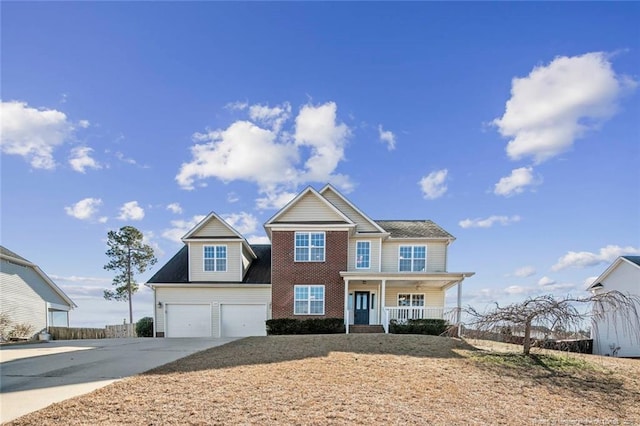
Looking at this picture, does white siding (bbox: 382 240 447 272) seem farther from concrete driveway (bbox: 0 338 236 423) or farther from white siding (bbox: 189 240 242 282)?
concrete driveway (bbox: 0 338 236 423)

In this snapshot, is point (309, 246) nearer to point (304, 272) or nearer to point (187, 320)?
point (304, 272)

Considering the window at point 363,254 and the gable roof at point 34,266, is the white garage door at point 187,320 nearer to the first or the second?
the window at point 363,254

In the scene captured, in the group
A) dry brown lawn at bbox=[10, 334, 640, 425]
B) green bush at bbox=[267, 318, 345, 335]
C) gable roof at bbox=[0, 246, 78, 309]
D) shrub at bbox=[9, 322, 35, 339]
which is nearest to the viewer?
dry brown lawn at bbox=[10, 334, 640, 425]

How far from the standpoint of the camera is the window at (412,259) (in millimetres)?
20630

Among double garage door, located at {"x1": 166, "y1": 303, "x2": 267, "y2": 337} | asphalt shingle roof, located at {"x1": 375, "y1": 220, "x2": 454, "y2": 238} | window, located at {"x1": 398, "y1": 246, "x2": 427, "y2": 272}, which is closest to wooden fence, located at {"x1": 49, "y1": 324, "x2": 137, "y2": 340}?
double garage door, located at {"x1": 166, "y1": 303, "x2": 267, "y2": 337}

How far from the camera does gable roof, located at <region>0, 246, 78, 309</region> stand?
2180 cm

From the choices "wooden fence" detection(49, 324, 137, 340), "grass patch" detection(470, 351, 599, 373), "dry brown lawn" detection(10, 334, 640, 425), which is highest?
"dry brown lawn" detection(10, 334, 640, 425)

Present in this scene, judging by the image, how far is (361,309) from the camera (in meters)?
20.8

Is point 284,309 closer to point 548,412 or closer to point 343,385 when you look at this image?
point 343,385

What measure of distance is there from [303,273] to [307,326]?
8.80 feet

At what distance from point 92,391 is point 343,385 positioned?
4.74 meters

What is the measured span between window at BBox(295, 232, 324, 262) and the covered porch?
74.2 inches

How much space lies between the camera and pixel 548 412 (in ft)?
21.0

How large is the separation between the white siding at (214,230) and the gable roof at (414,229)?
29.5 ft
